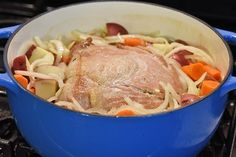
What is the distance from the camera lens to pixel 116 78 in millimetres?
812

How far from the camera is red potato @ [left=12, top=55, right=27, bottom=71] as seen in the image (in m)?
0.86

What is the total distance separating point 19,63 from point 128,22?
0.93 ft

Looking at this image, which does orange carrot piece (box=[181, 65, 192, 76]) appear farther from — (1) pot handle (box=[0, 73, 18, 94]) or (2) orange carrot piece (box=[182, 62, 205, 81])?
(1) pot handle (box=[0, 73, 18, 94])

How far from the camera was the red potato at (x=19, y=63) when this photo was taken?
0.86 m

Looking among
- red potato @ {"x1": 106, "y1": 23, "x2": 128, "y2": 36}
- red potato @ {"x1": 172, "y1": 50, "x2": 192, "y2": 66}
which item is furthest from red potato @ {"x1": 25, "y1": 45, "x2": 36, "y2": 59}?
red potato @ {"x1": 172, "y1": 50, "x2": 192, "y2": 66}

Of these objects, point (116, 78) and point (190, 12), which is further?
point (190, 12)

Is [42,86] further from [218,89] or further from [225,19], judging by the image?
[225,19]

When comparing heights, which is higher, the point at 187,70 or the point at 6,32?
the point at 6,32

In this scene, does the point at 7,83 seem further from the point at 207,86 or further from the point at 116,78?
the point at 207,86

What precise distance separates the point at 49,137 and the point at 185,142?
0.71 feet

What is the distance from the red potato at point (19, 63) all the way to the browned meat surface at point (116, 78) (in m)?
0.09

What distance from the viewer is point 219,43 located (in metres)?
Result: 0.88

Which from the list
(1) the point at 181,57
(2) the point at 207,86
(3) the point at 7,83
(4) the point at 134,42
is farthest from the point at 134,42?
(3) the point at 7,83

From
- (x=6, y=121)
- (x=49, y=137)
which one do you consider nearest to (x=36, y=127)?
(x=49, y=137)
